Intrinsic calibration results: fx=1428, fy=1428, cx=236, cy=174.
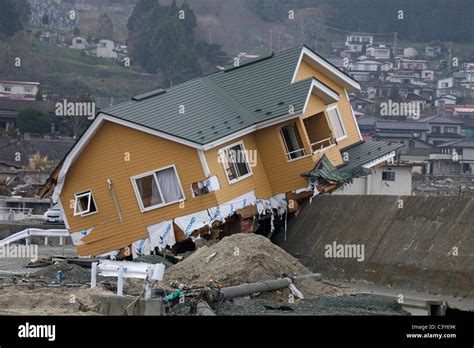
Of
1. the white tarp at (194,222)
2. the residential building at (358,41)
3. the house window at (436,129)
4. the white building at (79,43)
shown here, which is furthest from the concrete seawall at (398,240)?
the residential building at (358,41)

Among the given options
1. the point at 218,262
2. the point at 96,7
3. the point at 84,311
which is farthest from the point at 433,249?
the point at 96,7

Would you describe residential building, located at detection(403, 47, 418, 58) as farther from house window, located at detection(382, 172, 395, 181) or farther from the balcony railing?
the balcony railing

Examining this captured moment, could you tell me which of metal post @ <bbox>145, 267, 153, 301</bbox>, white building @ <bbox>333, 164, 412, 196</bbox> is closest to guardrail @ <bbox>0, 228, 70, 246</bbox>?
white building @ <bbox>333, 164, 412, 196</bbox>

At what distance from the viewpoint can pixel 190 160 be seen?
26484 millimetres

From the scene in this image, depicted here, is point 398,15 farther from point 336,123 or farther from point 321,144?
point 321,144

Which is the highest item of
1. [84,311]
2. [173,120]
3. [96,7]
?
[96,7]

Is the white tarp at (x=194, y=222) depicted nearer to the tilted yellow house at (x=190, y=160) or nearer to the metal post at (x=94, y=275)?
the tilted yellow house at (x=190, y=160)

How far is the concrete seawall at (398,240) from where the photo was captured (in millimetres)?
20594

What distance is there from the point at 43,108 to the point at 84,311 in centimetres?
6510

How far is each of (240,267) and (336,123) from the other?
1083 centimetres

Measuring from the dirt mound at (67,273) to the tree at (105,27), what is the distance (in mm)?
116816
